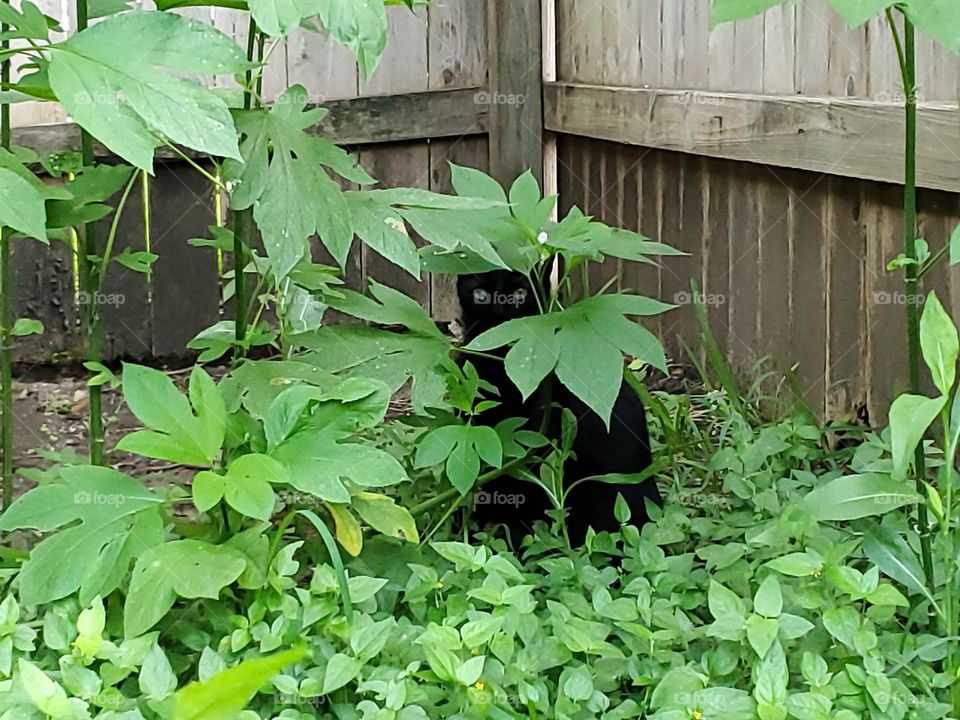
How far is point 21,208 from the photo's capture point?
115 centimetres

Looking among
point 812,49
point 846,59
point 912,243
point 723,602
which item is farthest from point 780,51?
point 723,602

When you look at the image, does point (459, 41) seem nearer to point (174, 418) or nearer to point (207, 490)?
point (174, 418)

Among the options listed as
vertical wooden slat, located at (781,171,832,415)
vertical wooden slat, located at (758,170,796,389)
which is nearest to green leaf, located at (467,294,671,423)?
vertical wooden slat, located at (781,171,832,415)

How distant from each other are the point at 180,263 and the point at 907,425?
9.65 ft

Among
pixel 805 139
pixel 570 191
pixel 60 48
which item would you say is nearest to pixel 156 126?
pixel 60 48

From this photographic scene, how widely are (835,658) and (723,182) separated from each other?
6.35 feet

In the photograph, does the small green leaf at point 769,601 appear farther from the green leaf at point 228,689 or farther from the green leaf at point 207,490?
the green leaf at point 228,689

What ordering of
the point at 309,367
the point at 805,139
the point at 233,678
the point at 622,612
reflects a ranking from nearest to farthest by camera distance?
the point at 233,678
the point at 622,612
the point at 309,367
the point at 805,139

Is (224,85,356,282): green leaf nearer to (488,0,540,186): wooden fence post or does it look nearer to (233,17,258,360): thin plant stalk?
(233,17,258,360): thin plant stalk

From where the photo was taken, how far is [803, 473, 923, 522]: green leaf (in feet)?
4.50

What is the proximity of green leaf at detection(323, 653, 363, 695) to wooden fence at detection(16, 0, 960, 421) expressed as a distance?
152 cm

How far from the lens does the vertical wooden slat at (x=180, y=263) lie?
12.0 ft

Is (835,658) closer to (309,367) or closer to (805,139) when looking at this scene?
(309,367)

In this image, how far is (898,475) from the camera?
1204 mm
